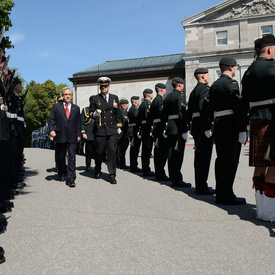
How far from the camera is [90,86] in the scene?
4209cm

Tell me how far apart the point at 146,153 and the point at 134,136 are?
4.11ft

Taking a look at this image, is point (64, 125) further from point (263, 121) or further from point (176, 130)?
point (263, 121)

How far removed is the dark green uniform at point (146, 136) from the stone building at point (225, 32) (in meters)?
26.0

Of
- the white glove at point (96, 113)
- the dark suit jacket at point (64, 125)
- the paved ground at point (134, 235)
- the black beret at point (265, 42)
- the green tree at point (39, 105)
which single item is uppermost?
the green tree at point (39, 105)

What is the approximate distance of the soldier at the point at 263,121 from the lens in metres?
4.26

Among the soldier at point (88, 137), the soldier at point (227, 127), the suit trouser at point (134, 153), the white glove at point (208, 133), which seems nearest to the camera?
the soldier at point (227, 127)

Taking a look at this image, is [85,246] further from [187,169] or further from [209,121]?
[187,169]

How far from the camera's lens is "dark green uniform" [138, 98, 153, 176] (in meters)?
9.12

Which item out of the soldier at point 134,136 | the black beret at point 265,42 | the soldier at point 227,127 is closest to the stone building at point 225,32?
the soldier at point 134,136

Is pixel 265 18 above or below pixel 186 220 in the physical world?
above

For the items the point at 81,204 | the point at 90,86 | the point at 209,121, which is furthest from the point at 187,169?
the point at 90,86

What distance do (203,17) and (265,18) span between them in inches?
233

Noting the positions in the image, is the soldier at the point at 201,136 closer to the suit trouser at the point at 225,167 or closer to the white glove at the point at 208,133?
the white glove at the point at 208,133

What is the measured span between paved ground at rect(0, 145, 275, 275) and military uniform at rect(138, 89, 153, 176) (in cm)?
266
